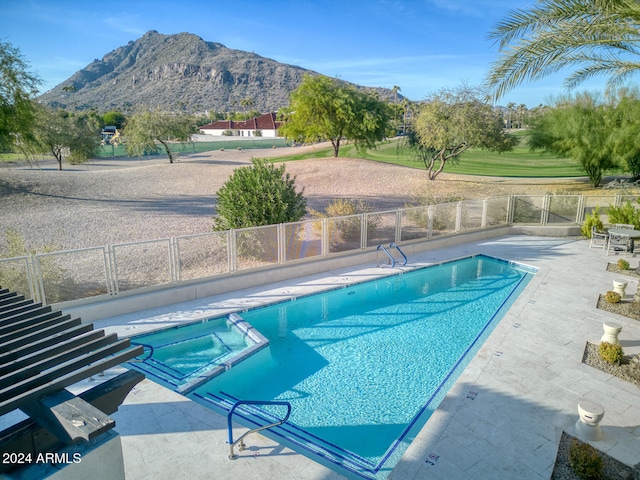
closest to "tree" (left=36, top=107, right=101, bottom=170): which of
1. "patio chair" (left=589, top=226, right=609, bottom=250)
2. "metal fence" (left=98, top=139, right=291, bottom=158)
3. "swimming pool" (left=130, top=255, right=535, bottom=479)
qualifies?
"metal fence" (left=98, top=139, right=291, bottom=158)

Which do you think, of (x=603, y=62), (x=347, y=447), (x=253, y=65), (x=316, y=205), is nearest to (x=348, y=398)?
(x=347, y=447)

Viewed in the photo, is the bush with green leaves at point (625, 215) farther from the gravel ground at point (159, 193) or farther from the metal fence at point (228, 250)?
the gravel ground at point (159, 193)

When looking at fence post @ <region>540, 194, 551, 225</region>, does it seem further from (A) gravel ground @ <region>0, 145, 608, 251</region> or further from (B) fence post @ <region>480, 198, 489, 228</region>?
(A) gravel ground @ <region>0, 145, 608, 251</region>

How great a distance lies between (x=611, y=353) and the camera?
23.9ft

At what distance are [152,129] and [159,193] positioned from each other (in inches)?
470

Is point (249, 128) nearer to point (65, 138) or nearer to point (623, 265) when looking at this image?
point (65, 138)

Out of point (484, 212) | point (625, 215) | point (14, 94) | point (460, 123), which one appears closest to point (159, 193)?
point (14, 94)

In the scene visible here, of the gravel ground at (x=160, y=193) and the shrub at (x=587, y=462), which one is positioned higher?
the gravel ground at (x=160, y=193)

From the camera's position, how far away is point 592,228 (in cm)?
1566

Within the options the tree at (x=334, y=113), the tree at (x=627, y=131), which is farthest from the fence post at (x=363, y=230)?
the tree at (x=334, y=113)

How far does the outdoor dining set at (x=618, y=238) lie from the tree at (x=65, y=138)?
3201cm

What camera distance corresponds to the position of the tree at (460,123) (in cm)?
2473

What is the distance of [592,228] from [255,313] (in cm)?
1259

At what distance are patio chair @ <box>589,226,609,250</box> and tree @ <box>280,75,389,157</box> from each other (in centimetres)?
1969
